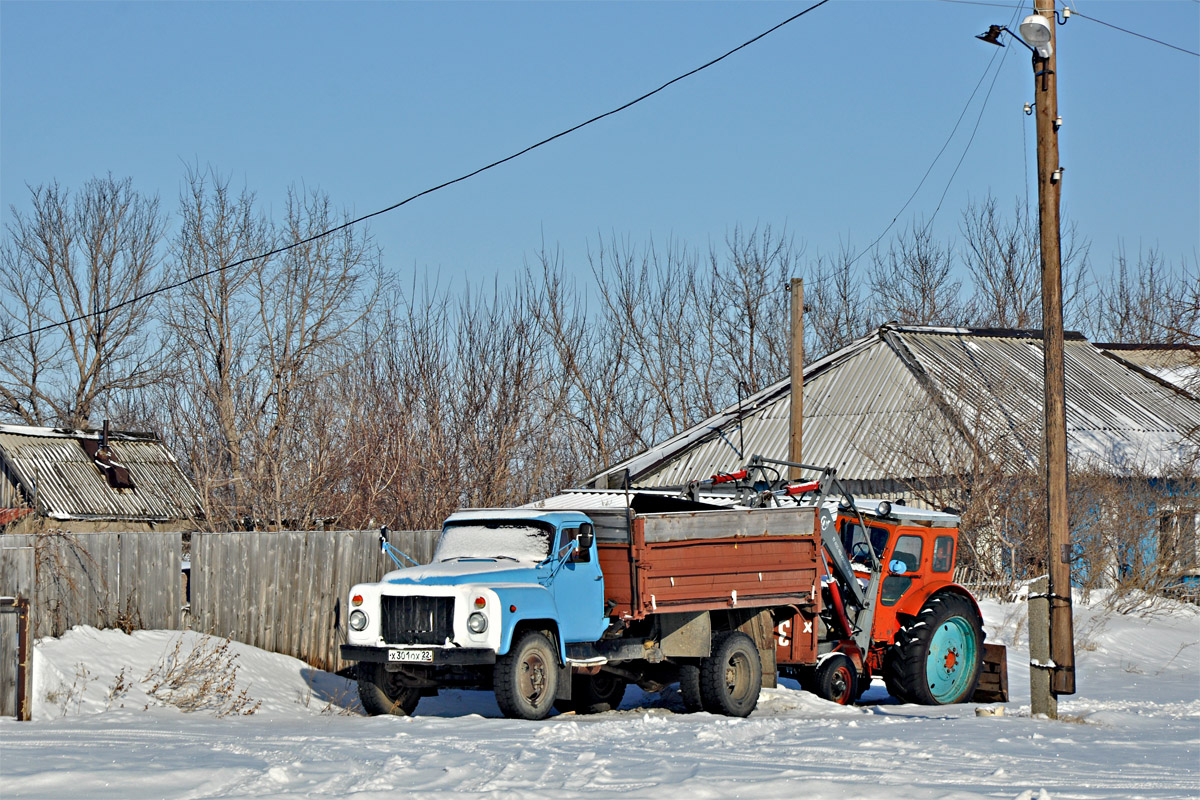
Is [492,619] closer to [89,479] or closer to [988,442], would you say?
[988,442]

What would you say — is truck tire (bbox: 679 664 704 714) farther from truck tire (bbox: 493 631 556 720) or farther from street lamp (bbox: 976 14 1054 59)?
street lamp (bbox: 976 14 1054 59)

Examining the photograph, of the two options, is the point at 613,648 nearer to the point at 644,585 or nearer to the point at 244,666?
the point at 644,585

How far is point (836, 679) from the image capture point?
15062 mm

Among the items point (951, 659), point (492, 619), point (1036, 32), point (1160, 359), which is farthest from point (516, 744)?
point (1160, 359)

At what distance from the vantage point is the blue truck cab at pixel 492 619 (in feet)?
40.8

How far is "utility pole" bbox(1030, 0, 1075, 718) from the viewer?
44.3 feet

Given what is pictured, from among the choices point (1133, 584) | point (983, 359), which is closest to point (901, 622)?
point (1133, 584)

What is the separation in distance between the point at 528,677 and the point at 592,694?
6.38 feet

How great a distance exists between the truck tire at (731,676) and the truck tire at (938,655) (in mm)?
2124

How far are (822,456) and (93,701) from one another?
72.8 ft

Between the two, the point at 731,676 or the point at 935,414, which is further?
the point at 935,414

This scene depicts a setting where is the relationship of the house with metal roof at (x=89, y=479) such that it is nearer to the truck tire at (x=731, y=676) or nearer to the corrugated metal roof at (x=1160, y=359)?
the truck tire at (x=731, y=676)

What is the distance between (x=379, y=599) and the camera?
1302 cm

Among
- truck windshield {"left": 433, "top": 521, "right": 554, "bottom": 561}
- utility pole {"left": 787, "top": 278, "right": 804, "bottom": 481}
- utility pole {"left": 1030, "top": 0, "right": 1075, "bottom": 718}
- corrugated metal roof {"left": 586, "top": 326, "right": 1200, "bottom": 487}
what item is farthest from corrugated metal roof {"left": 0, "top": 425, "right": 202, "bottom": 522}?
utility pole {"left": 1030, "top": 0, "right": 1075, "bottom": 718}
